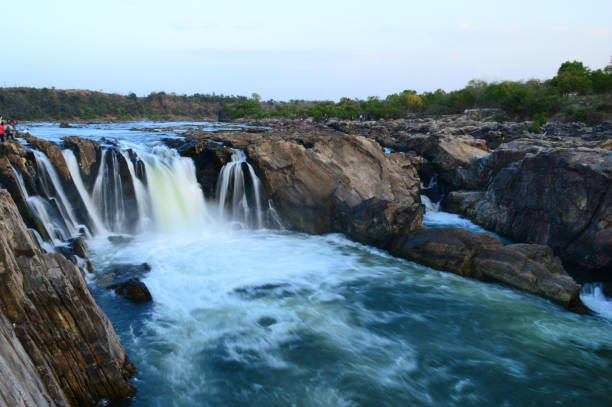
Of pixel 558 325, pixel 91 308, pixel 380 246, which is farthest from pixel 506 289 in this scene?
pixel 91 308

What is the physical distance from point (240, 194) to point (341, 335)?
29.5ft

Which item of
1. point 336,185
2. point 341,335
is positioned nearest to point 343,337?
point 341,335

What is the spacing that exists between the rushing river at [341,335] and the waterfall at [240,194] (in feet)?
10.6

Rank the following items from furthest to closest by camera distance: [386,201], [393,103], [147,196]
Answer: [393,103] < [147,196] < [386,201]

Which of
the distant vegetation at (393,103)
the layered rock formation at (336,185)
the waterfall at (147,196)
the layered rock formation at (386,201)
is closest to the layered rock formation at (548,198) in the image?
the layered rock formation at (386,201)

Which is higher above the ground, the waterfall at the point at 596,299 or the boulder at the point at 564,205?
the boulder at the point at 564,205

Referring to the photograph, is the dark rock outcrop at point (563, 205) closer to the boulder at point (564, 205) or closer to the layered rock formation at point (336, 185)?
the boulder at point (564, 205)

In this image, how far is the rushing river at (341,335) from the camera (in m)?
6.42

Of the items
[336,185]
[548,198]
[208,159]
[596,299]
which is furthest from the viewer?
[208,159]

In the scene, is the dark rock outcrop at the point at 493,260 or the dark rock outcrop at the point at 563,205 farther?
the dark rock outcrop at the point at 563,205

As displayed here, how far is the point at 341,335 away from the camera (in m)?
8.08

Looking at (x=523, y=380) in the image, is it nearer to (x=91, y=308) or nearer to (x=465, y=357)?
(x=465, y=357)

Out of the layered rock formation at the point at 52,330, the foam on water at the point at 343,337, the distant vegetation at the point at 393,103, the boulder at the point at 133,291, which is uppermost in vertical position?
the distant vegetation at the point at 393,103

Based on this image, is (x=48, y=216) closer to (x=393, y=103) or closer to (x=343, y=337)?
(x=343, y=337)
